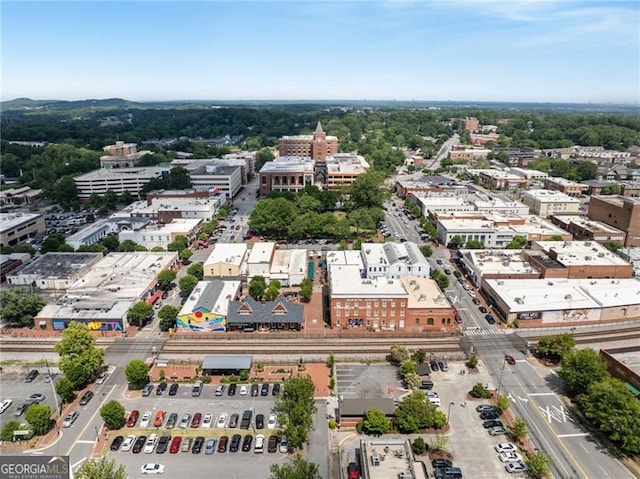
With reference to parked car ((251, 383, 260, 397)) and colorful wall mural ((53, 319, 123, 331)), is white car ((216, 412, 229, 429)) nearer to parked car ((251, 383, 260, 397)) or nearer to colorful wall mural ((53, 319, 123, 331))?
parked car ((251, 383, 260, 397))

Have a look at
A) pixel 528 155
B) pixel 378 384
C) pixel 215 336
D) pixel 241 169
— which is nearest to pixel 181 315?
pixel 215 336

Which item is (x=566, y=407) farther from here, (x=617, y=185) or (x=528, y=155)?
(x=528, y=155)

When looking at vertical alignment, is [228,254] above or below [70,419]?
above

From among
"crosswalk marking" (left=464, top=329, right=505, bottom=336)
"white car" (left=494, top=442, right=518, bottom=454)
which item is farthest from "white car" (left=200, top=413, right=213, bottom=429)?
"crosswalk marking" (left=464, top=329, right=505, bottom=336)

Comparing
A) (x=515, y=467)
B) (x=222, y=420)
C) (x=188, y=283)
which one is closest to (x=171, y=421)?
(x=222, y=420)

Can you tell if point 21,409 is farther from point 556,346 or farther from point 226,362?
point 556,346

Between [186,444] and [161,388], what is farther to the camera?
[161,388]
